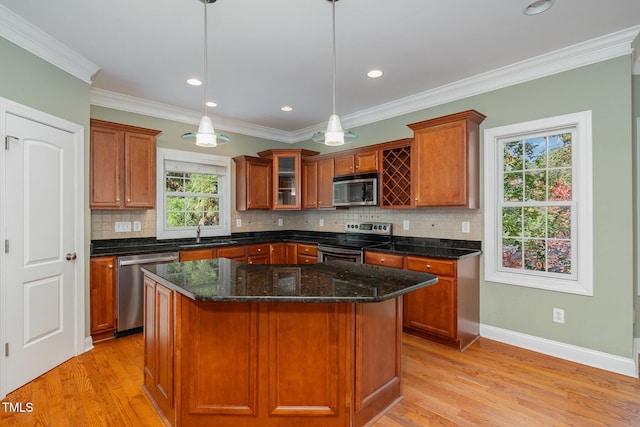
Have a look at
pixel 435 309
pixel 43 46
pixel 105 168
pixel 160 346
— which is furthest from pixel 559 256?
pixel 43 46

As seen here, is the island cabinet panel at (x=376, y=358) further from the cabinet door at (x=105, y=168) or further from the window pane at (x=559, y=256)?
the cabinet door at (x=105, y=168)

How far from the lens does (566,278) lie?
9.99 feet

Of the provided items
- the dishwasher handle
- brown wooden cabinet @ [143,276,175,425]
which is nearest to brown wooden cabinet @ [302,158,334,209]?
the dishwasher handle

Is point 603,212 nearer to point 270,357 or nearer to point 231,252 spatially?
point 270,357

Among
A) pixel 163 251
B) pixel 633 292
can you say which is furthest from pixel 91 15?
pixel 633 292

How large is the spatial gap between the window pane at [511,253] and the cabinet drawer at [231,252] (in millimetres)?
3303

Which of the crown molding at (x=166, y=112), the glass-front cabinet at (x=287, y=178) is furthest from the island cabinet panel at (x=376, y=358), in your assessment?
the crown molding at (x=166, y=112)

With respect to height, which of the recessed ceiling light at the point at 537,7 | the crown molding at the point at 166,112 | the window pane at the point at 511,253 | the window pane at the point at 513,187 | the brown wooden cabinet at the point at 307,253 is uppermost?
the recessed ceiling light at the point at 537,7

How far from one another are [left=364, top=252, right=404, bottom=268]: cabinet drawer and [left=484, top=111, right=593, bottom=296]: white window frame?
0.93m

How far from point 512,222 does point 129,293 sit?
4.20m

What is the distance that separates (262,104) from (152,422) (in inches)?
142

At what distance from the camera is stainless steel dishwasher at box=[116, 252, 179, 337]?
3516 mm

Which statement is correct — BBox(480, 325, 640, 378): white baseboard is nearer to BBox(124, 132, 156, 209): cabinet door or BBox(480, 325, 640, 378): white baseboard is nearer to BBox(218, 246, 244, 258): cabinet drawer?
BBox(218, 246, 244, 258): cabinet drawer

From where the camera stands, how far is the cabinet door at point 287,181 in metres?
5.21
